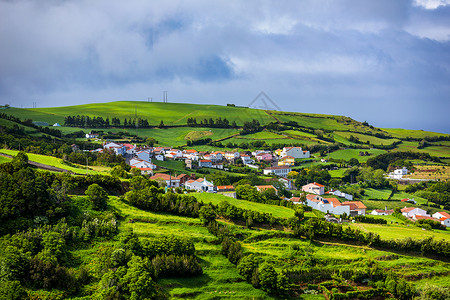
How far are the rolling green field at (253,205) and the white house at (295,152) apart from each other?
6054 centimetres

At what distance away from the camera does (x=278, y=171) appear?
9762 cm

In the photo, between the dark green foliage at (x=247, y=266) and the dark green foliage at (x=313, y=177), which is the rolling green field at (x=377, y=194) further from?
the dark green foliage at (x=247, y=266)

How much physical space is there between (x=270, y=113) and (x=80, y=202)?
13732 cm

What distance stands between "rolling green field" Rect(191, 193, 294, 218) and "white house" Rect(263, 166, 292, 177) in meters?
41.4

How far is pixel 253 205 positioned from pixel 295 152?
65578 millimetres

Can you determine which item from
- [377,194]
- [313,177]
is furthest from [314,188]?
[377,194]

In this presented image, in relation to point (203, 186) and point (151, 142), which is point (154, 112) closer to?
point (151, 142)

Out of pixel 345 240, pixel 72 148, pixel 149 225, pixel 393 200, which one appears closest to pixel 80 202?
pixel 149 225

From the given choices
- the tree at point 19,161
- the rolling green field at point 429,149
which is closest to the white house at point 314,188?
the tree at point 19,161

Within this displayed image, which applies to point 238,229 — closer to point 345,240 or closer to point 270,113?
point 345,240

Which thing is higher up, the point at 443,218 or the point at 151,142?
the point at 151,142

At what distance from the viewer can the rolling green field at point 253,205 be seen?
49812 mm

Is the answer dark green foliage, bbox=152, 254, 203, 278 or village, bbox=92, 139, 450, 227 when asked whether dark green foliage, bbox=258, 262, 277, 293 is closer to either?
dark green foliage, bbox=152, 254, 203, 278

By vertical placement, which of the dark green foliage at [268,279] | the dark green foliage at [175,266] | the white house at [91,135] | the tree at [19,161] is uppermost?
the white house at [91,135]
